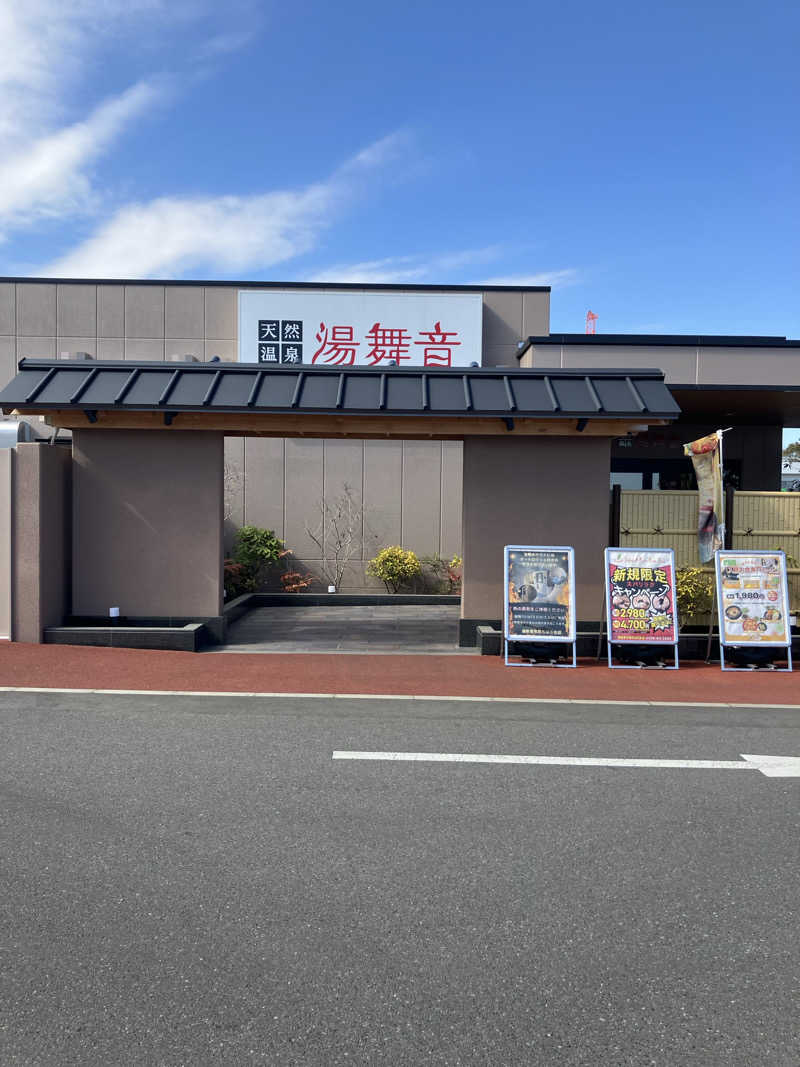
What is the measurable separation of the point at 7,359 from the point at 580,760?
1807 centimetres

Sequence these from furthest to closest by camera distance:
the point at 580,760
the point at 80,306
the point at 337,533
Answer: the point at 80,306, the point at 337,533, the point at 580,760

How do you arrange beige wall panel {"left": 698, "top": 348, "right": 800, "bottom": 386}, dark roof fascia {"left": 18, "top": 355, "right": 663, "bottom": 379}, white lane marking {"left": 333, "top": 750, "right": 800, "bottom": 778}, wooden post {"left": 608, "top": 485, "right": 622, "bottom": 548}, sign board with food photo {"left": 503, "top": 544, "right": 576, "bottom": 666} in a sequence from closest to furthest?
1. white lane marking {"left": 333, "top": 750, "right": 800, "bottom": 778}
2. sign board with food photo {"left": 503, "top": 544, "right": 576, "bottom": 666}
3. dark roof fascia {"left": 18, "top": 355, "right": 663, "bottom": 379}
4. wooden post {"left": 608, "top": 485, "right": 622, "bottom": 548}
5. beige wall panel {"left": 698, "top": 348, "right": 800, "bottom": 386}

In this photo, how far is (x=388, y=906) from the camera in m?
4.16

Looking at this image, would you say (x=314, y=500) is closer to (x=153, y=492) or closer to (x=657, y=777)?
(x=153, y=492)

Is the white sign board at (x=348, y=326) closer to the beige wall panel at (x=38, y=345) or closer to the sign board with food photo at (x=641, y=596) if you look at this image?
the beige wall panel at (x=38, y=345)

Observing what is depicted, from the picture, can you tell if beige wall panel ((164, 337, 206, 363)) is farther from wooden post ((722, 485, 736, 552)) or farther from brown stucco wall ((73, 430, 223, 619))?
wooden post ((722, 485, 736, 552))

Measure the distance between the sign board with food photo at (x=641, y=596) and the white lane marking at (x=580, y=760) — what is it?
14.2 feet

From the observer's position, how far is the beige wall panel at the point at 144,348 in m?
19.6

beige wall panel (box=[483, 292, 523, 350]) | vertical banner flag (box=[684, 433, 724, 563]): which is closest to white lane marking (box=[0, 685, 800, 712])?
vertical banner flag (box=[684, 433, 724, 563])

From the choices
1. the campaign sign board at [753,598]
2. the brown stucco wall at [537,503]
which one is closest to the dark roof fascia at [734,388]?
the brown stucco wall at [537,503]

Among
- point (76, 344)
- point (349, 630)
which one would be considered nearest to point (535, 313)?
point (349, 630)

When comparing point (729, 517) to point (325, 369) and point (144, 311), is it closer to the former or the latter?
point (325, 369)

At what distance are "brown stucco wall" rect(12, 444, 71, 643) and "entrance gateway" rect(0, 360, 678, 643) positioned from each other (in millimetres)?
523

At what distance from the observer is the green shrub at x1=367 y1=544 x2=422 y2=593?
17969 mm
